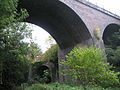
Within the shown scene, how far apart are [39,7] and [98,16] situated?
4.72 meters

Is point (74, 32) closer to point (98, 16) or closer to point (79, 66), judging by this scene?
point (98, 16)

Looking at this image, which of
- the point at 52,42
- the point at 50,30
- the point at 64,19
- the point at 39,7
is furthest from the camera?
the point at 52,42

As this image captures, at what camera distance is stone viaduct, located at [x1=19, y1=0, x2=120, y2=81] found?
10.4 metres

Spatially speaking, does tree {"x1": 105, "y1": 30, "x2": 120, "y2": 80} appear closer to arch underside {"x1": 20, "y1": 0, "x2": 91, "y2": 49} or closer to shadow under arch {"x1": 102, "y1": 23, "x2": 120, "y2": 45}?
shadow under arch {"x1": 102, "y1": 23, "x2": 120, "y2": 45}

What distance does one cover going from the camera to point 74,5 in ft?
35.4

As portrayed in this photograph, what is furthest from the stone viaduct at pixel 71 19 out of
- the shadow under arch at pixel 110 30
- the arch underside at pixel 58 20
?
the shadow under arch at pixel 110 30

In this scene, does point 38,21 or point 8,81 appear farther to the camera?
point 38,21

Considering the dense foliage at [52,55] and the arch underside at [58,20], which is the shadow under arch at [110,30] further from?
the dense foliage at [52,55]

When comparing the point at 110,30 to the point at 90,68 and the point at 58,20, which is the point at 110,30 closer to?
the point at 58,20

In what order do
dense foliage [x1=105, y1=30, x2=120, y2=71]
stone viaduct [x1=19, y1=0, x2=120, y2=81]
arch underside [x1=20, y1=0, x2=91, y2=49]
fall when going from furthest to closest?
1. dense foliage [x1=105, y1=30, x2=120, y2=71]
2. stone viaduct [x1=19, y1=0, x2=120, y2=81]
3. arch underside [x1=20, y1=0, x2=91, y2=49]

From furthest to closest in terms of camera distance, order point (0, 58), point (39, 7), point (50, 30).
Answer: point (50, 30) → point (39, 7) → point (0, 58)

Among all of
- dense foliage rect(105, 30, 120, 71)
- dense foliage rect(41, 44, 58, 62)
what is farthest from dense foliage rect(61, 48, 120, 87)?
dense foliage rect(41, 44, 58, 62)

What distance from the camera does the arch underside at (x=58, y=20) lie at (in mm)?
10203

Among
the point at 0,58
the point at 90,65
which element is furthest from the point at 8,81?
the point at 90,65
